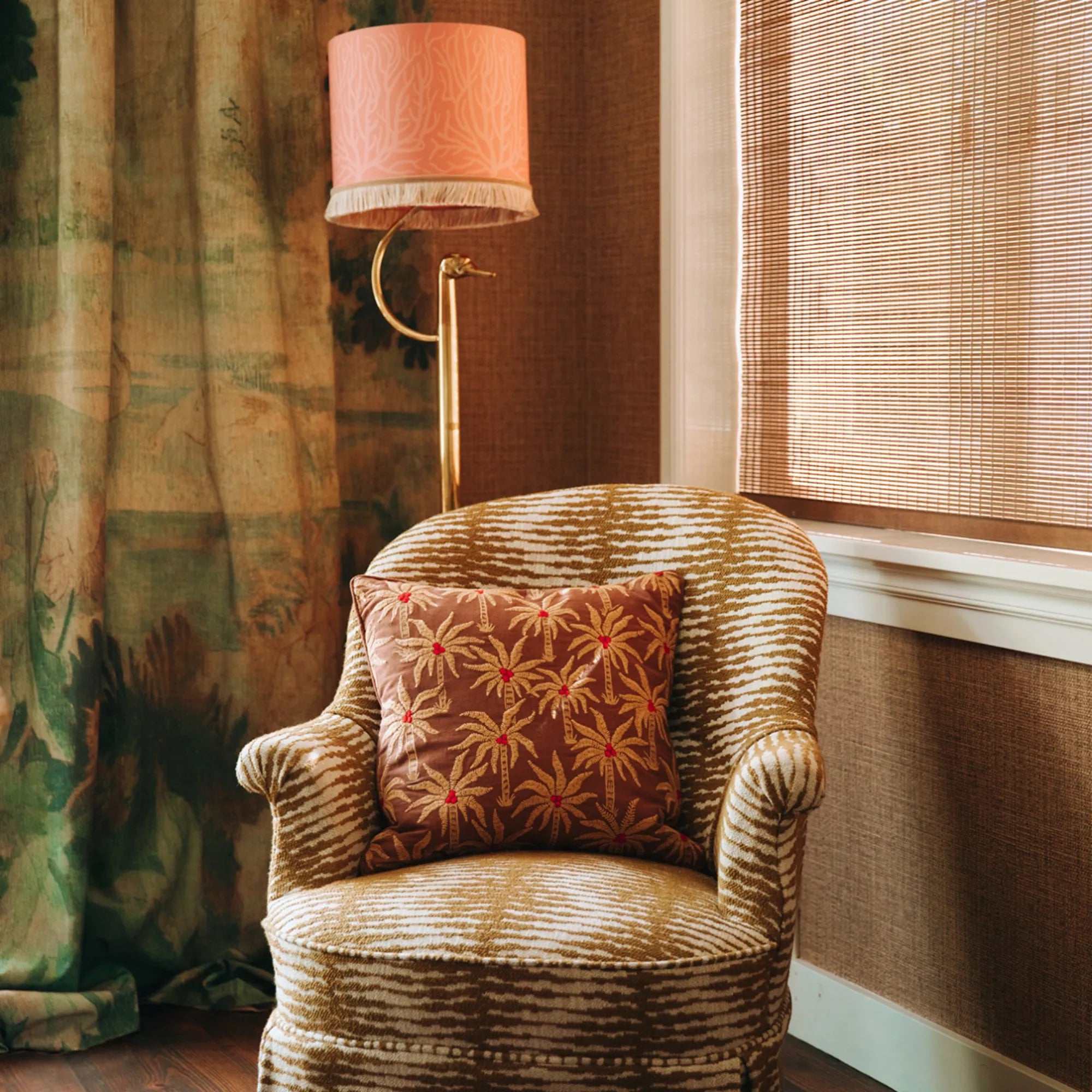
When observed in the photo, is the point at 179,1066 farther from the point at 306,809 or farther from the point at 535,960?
the point at 535,960

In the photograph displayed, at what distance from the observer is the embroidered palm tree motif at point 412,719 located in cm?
183

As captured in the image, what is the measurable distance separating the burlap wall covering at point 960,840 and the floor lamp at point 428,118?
3.09 feet

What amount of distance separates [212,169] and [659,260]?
0.89 metres

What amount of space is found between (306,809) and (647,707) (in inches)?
19.4

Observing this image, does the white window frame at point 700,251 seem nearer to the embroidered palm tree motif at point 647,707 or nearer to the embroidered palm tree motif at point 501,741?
the embroidered palm tree motif at point 647,707

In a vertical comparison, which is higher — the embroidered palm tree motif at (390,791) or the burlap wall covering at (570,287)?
the burlap wall covering at (570,287)

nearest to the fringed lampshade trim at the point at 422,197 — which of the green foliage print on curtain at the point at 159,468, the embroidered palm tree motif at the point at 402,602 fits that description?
the green foliage print on curtain at the point at 159,468

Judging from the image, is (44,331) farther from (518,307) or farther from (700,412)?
(700,412)

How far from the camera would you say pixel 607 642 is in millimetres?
1884

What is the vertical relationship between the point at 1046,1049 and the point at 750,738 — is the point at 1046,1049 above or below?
below

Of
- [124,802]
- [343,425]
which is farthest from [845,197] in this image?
[124,802]

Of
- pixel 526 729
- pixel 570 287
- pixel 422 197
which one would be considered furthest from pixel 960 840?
pixel 570 287

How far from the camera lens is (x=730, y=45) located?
8.23 ft

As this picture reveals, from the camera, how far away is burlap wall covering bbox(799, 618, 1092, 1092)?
183 cm
